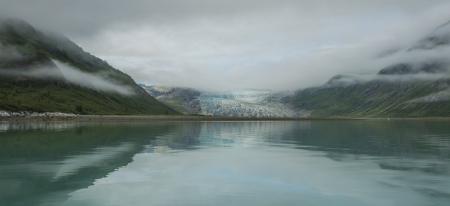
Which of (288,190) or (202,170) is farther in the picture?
(202,170)

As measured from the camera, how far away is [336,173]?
42.7m

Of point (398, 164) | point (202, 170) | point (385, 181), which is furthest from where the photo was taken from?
point (398, 164)

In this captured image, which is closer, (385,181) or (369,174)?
(385,181)

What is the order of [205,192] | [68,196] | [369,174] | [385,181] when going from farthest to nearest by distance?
[369,174] < [385,181] < [205,192] < [68,196]

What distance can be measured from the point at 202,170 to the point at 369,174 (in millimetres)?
14137

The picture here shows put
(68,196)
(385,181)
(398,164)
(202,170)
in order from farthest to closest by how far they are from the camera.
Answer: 1. (398,164)
2. (202,170)
3. (385,181)
4. (68,196)

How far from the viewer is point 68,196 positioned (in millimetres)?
30812

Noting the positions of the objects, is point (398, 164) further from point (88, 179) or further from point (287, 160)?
point (88, 179)

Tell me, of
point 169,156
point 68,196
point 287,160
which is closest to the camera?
point 68,196

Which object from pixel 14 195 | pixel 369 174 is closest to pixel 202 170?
pixel 369 174

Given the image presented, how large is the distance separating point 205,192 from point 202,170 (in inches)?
465

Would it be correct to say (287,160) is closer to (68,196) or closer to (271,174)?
(271,174)

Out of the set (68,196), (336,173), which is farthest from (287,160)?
(68,196)

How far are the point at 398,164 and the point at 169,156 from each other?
2405 cm
